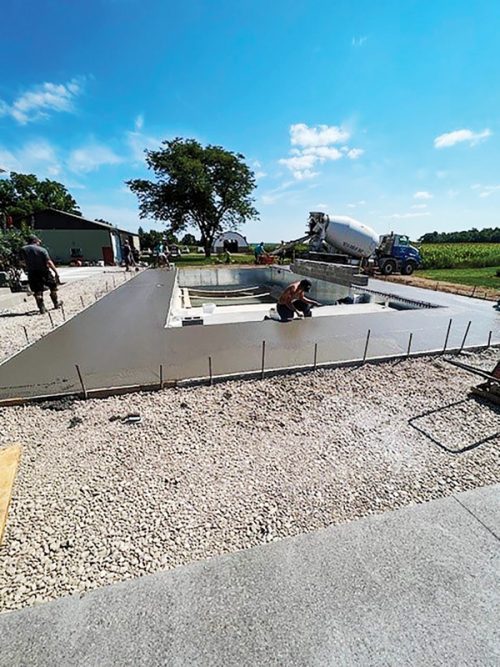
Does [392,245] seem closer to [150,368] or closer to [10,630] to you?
[150,368]

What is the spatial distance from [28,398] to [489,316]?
9009 mm

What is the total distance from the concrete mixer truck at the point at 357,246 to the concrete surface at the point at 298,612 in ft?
Answer: 51.5

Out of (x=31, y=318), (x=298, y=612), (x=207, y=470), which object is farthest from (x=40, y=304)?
(x=298, y=612)

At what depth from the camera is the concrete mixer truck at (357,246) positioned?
50.5 ft

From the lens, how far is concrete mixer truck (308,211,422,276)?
15.4 m

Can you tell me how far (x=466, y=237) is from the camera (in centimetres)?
6000

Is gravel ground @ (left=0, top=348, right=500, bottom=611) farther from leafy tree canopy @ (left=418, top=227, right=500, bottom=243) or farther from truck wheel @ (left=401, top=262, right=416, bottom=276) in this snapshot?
leafy tree canopy @ (left=418, top=227, right=500, bottom=243)

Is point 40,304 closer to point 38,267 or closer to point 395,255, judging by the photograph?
point 38,267

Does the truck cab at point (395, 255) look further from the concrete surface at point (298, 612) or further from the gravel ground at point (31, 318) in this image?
the concrete surface at point (298, 612)

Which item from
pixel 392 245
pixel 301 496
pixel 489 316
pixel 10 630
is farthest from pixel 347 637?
pixel 392 245

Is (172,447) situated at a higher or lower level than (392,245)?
lower

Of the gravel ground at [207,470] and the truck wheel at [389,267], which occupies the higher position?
the truck wheel at [389,267]

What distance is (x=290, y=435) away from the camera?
113 inches

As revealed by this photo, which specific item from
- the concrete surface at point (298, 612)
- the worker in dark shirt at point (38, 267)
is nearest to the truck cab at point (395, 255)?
the worker in dark shirt at point (38, 267)
